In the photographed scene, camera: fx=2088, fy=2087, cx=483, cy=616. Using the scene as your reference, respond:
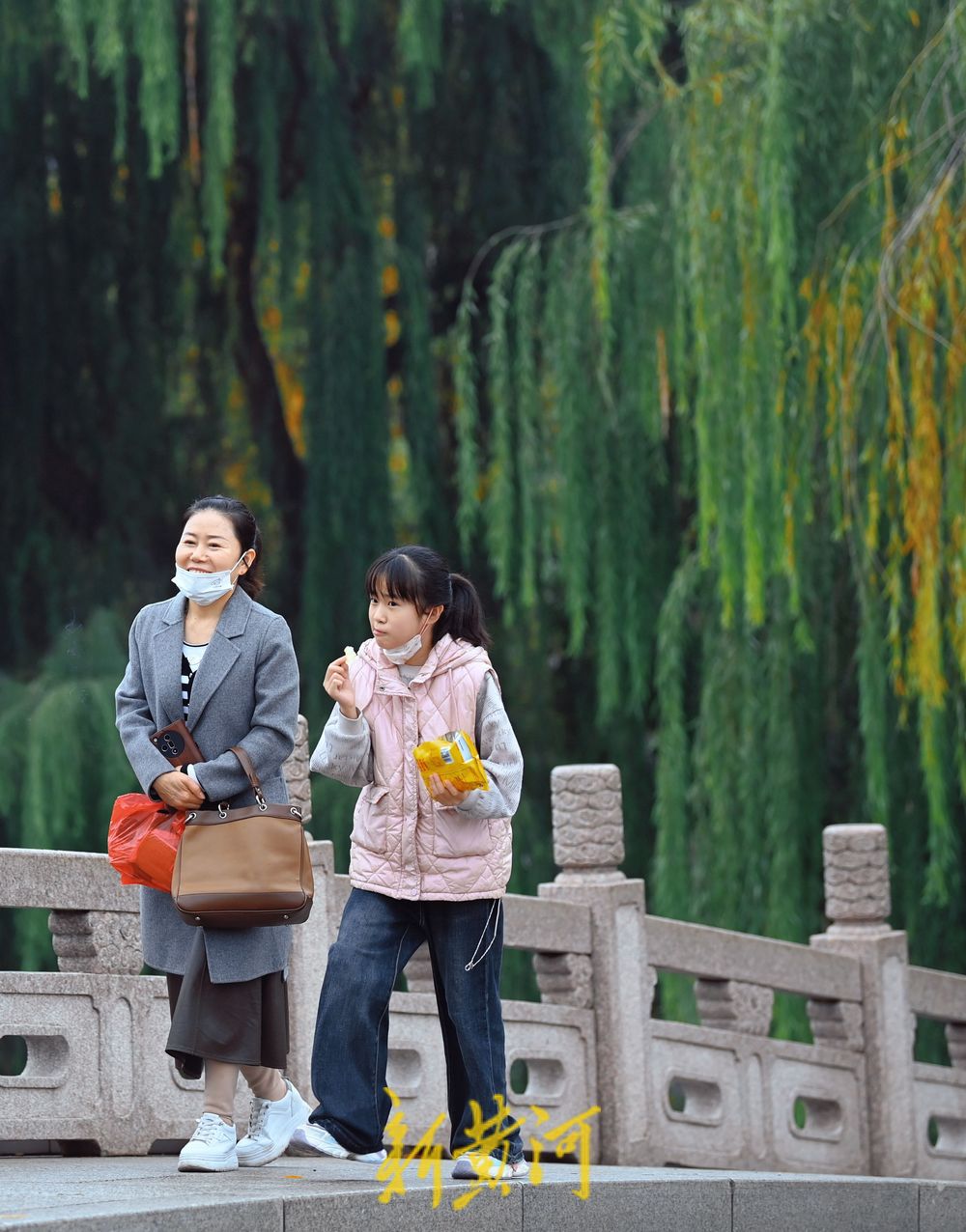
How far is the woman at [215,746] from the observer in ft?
13.7

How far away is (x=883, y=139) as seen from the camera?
7.60 metres

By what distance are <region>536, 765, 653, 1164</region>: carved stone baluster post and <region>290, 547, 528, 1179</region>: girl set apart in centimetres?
275

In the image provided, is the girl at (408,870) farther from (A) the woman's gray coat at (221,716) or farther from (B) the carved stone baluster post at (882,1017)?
(B) the carved stone baluster post at (882,1017)

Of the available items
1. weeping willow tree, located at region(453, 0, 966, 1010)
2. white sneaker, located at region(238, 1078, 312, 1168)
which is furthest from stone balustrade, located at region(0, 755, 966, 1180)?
white sneaker, located at region(238, 1078, 312, 1168)

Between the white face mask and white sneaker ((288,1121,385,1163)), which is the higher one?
the white face mask

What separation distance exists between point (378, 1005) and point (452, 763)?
0.57 meters

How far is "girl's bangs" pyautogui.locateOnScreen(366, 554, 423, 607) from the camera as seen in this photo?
168 inches

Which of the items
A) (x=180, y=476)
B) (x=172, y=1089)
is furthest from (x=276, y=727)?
(x=180, y=476)

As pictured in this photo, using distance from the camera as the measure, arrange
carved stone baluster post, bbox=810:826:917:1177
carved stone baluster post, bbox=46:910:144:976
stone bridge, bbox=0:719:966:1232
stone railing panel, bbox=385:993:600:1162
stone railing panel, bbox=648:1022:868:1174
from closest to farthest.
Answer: stone bridge, bbox=0:719:966:1232, carved stone baluster post, bbox=46:910:144:976, stone railing panel, bbox=385:993:600:1162, stone railing panel, bbox=648:1022:868:1174, carved stone baluster post, bbox=810:826:917:1177

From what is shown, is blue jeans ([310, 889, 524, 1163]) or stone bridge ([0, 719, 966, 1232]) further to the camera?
stone bridge ([0, 719, 966, 1232])

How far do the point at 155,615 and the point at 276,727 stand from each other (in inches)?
13.9

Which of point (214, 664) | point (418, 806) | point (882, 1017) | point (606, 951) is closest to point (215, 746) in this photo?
point (214, 664)

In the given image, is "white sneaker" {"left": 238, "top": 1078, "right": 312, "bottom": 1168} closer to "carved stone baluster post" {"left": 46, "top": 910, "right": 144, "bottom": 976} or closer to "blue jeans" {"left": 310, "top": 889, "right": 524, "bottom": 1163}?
"blue jeans" {"left": 310, "top": 889, "right": 524, "bottom": 1163}

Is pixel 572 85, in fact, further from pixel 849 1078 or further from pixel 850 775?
pixel 849 1078
